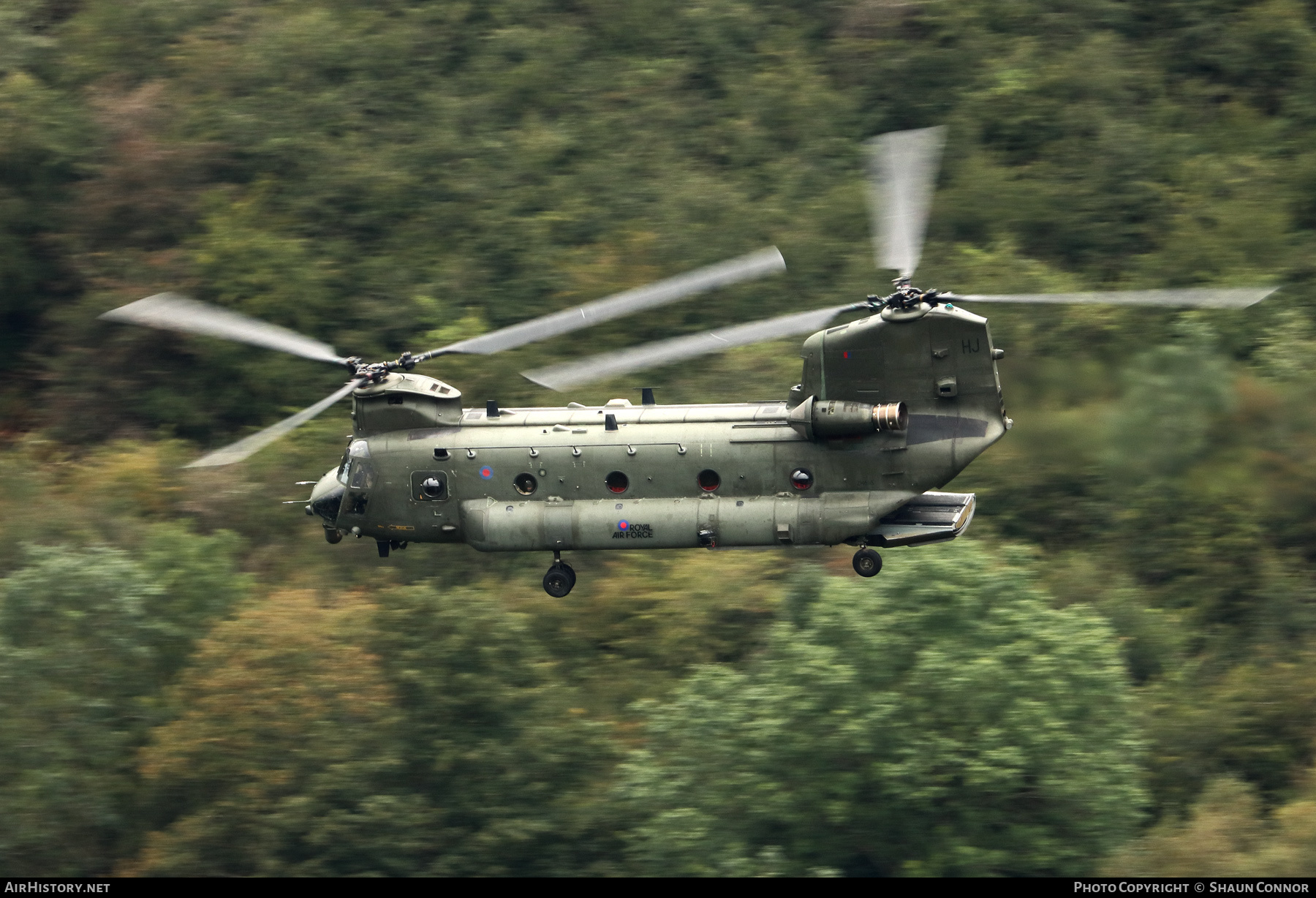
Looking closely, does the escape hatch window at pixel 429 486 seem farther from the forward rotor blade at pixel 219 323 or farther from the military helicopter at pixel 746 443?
the forward rotor blade at pixel 219 323

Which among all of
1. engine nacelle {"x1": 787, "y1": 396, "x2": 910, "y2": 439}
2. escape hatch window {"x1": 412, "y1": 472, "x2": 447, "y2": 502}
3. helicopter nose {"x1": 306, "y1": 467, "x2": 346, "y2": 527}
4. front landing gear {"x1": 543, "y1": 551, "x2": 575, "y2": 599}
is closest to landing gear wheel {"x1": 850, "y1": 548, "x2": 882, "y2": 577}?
engine nacelle {"x1": 787, "y1": 396, "x2": 910, "y2": 439}

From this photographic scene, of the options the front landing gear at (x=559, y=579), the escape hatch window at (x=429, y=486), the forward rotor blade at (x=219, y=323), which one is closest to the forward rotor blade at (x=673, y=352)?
the escape hatch window at (x=429, y=486)

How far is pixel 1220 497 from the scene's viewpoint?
36.4 metres

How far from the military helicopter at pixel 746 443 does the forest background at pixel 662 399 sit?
669 cm

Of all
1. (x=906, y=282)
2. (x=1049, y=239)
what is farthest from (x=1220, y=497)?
(x=906, y=282)

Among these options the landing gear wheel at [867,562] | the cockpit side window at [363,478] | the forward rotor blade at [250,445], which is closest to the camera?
the forward rotor blade at [250,445]

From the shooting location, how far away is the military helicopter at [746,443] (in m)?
23.8

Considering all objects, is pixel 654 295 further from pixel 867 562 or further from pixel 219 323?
pixel 219 323

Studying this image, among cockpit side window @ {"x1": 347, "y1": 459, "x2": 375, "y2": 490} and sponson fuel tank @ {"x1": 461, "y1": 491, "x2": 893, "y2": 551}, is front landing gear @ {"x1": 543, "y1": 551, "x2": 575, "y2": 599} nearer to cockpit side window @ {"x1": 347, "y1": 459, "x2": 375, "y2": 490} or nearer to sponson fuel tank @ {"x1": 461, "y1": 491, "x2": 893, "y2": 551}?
sponson fuel tank @ {"x1": 461, "y1": 491, "x2": 893, "y2": 551}

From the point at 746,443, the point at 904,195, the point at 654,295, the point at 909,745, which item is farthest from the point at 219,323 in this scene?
the point at 909,745

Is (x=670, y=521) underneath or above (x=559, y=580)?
above

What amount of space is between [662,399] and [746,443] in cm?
1577

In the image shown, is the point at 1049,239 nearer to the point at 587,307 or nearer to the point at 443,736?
the point at 443,736

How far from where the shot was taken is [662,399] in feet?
131
